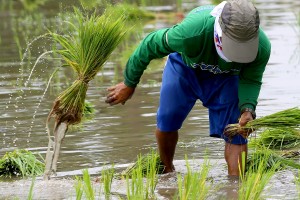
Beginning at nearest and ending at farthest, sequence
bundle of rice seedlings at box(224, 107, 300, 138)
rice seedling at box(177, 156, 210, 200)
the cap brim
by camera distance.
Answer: rice seedling at box(177, 156, 210, 200) → the cap brim → bundle of rice seedlings at box(224, 107, 300, 138)

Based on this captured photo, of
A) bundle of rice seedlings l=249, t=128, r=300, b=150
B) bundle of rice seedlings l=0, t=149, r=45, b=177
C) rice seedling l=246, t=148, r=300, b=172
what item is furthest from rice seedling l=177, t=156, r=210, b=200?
bundle of rice seedlings l=249, t=128, r=300, b=150

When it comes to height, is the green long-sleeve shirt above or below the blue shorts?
above

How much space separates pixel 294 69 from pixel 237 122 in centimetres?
386

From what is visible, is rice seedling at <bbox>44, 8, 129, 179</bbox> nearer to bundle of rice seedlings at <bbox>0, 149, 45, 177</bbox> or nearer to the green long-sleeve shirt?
the green long-sleeve shirt

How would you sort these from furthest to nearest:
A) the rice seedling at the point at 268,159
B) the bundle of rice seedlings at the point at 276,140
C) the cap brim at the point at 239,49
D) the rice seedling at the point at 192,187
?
the bundle of rice seedlings at the point at 276,140
the rice seedling at the point at 268,159
the cap brim at the point at 239,49
the rice seedling at the point at 192,187

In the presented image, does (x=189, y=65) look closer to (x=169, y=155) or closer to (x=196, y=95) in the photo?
(x=196, y=95)

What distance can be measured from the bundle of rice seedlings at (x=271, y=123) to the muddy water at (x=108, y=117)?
0.35 meters

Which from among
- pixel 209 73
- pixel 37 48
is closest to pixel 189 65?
pixel 209 73

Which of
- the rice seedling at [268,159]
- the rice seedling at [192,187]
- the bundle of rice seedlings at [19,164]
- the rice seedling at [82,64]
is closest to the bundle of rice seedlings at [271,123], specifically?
the rice seedling at [268,159]

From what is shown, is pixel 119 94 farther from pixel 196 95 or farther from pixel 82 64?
pixel 196 95

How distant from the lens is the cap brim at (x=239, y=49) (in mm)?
5020

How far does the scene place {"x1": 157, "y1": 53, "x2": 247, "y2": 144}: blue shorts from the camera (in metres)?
5.59

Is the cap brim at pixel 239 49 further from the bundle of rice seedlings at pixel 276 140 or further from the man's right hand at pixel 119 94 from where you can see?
the bundle of rice seedlings at pixel 276 140

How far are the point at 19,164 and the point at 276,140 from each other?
5.81 ft
